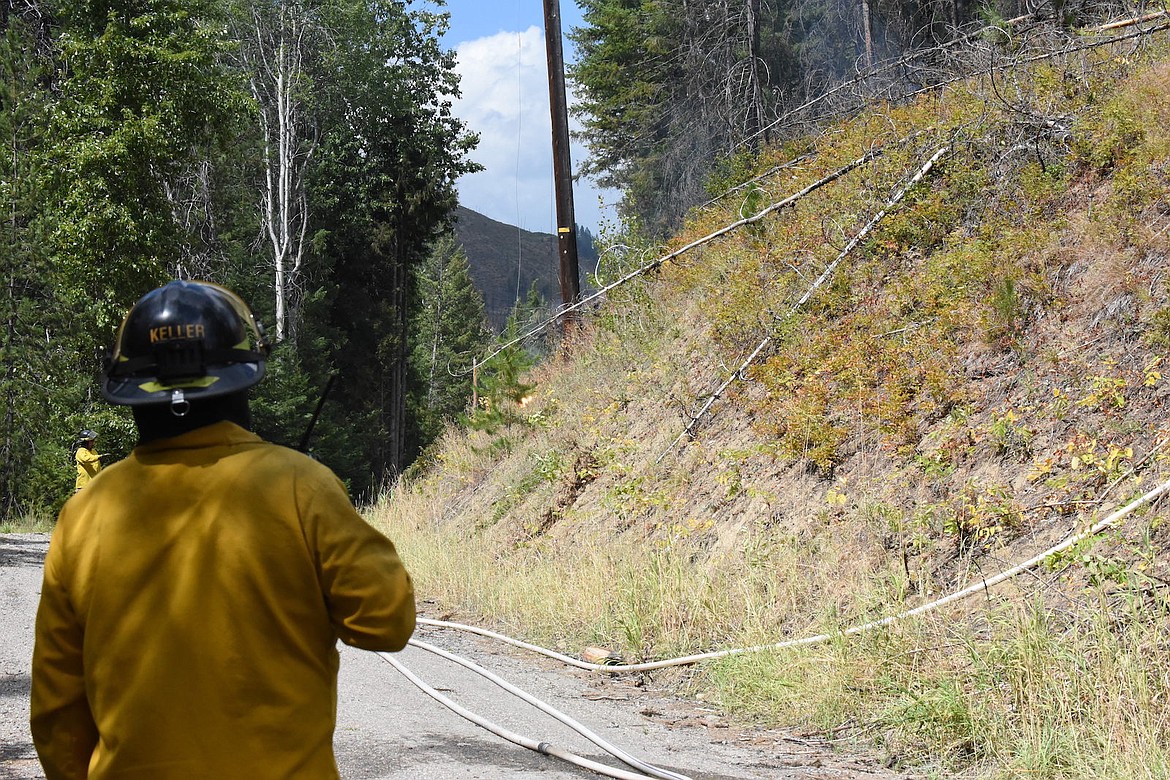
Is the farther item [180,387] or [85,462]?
[85,462]

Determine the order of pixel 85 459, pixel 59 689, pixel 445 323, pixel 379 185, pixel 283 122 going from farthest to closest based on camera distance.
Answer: pixel 445 323 → pixel 379 185 → pixel 283 122 → pixel 85 459 → pixel 59 689

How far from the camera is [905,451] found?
343 inches

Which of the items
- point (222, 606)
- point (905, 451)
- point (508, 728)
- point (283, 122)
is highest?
point (283, 122)

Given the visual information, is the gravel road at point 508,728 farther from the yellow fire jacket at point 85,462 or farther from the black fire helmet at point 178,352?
the yellow fire jacket at point 85,462

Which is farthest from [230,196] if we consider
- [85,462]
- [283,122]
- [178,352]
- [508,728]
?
[178,352]

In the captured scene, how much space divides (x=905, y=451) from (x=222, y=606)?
287 inches

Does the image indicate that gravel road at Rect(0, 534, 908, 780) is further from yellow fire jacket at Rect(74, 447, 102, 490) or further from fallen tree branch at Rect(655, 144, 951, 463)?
yellow fire jacket at Rect(74, 447, 102, 490)

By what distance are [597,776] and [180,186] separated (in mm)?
34970

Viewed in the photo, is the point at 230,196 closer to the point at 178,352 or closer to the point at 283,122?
the point at 283,122

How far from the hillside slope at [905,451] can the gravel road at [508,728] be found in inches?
14.7

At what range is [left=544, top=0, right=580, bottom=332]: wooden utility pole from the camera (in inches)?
757

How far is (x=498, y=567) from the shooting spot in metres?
12.4

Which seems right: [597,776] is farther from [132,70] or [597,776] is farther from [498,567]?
[132,70]

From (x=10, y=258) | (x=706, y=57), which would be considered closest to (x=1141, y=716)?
(x=706, y=57)
